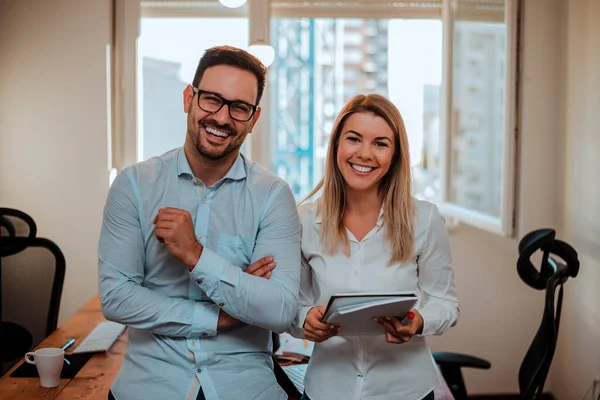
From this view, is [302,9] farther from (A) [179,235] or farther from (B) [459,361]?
(A) [179,235]

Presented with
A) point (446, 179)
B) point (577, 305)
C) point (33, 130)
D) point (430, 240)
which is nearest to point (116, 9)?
point (33, 130)

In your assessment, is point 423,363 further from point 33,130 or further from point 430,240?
point 33,130

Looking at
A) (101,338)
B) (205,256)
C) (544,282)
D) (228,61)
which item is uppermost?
(228,61)

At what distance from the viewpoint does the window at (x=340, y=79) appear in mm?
3367

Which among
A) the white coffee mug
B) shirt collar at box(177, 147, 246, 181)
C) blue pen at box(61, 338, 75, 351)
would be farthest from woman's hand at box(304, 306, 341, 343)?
blue pen at box(61, 338, 75, 351)

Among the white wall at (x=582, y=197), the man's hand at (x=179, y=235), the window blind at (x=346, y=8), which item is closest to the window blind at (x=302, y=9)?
the window blind at (x=346, y=8)

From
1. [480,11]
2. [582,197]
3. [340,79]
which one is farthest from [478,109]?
[340,79]

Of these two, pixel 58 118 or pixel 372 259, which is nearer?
pixel 372 259

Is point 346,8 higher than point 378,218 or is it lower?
higher

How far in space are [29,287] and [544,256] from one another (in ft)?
6.53

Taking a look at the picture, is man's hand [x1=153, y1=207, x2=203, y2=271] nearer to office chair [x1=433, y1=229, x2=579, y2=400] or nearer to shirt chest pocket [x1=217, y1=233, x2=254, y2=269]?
shirt chest pocket [x1=217, y1=233, x2=254, y2=269]

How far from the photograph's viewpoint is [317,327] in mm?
1731

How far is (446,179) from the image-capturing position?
3863 mm

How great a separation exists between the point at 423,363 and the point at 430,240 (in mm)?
329
